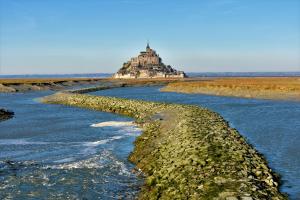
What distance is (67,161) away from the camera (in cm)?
2450

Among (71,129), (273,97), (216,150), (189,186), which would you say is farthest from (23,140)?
(273,97)

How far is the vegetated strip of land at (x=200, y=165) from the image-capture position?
1548 cm

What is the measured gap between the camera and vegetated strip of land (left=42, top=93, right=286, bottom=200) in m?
15.5

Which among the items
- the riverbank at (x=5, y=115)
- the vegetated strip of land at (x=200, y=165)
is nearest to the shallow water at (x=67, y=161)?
the vegetated strip of land at (x=200, y=165)

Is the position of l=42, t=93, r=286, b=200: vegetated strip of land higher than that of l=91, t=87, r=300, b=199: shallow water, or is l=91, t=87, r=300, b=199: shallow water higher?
l=42, t=93, r=286, b=200: vegetated strip of land

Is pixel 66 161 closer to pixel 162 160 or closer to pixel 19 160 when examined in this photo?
pixel 19 160

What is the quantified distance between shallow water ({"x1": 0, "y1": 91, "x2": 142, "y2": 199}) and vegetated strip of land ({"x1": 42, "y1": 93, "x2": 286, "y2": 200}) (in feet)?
4.02

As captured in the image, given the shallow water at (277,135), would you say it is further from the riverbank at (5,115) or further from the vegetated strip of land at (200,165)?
the riverbank at (5,115)

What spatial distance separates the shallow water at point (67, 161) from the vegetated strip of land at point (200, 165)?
123cm

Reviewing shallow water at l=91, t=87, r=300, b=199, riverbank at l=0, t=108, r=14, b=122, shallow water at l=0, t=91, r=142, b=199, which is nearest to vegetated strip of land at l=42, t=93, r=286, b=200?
shallow water at l=91, t=87, r=300, b=199

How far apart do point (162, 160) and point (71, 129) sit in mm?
19525

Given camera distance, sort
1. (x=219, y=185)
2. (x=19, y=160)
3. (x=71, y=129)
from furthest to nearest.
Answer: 1. (x=71, y=129)
2. (x=19, y=160)
3. (x=219, y=185)

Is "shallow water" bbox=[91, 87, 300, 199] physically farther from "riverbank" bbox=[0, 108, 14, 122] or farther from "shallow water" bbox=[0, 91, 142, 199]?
"riverbank" bbox=[0, 108, 14, 122]

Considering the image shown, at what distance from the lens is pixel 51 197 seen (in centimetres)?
1741
